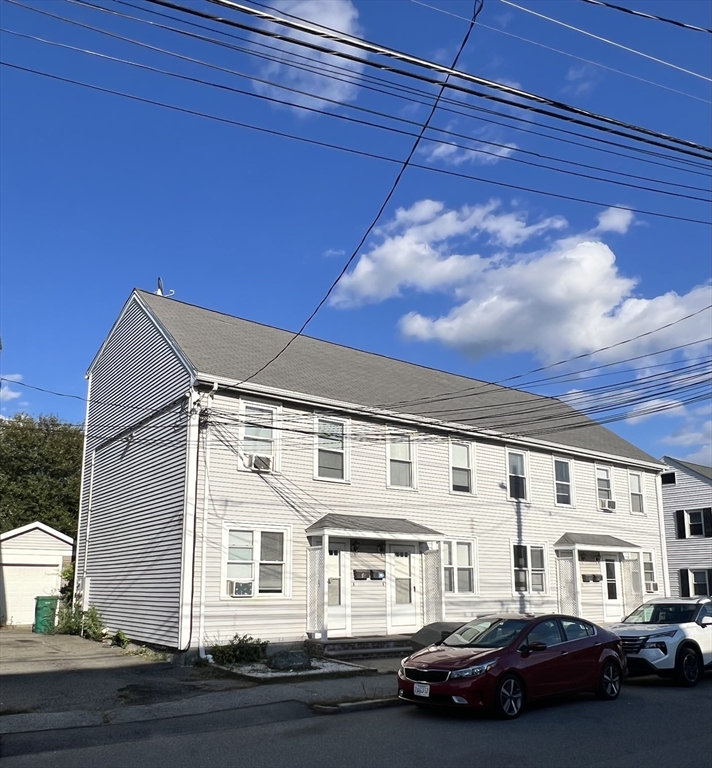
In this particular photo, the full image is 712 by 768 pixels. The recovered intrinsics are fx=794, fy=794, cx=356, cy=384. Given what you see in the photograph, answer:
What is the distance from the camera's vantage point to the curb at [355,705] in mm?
11195

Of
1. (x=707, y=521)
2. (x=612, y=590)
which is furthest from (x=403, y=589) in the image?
(x=707, y=521)

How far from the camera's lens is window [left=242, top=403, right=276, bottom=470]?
17.8 m

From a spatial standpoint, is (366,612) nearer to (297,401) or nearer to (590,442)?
(297,401)

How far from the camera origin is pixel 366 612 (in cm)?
1883

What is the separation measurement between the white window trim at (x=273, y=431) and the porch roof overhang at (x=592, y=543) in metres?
10.0

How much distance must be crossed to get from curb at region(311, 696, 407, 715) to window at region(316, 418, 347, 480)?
742 centimetres

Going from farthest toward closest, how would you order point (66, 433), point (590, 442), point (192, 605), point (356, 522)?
point (66, 433) → point (590, 442) → point (356, 522) → point (192, 605)

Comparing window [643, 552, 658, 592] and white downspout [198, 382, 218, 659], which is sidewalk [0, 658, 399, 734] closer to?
white downspout [198, 382, 218, 659]

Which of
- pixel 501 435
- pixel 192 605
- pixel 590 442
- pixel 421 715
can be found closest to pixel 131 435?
pixel 192 605

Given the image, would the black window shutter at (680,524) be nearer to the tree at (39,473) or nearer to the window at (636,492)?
the window at (636,492)

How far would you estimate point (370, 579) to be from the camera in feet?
62.6

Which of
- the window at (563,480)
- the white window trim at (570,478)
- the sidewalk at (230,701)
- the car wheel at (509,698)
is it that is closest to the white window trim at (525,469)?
the white window trim at (570,478)

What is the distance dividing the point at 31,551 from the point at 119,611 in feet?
22.6

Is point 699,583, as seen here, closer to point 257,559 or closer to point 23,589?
point 257,559
